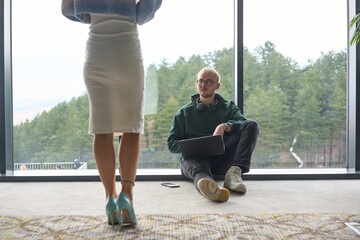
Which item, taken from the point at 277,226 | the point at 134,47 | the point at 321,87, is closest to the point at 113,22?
the point at 134,47

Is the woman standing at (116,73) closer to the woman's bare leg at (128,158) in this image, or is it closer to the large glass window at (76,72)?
the woman's bare leg at (128,158)

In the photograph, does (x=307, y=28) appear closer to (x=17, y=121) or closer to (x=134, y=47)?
(x=134, y=47)

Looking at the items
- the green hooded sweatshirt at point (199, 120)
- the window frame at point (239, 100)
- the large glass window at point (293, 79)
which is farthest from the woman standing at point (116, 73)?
the large glass window at point (293, 79)

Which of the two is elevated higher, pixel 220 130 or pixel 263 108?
pixel 263 108

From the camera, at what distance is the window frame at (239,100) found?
2.93m

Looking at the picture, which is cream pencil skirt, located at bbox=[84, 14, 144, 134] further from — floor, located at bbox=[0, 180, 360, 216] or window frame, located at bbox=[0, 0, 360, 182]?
window frame, located at bbox=[0, 0, 360, 182]

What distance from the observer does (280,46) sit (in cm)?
315

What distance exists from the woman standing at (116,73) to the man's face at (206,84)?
1100mm

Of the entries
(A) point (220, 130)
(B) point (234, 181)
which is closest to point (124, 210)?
(B) point (234, 181)

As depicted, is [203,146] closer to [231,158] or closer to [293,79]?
[231,158]

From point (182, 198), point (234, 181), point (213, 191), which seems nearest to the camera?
point (213, 191)

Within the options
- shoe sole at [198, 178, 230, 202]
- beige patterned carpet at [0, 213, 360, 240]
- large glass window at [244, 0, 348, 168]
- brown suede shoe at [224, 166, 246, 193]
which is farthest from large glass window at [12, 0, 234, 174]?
beige patterned carpet at [0, 213, 360, 240]

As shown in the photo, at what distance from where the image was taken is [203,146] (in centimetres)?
248

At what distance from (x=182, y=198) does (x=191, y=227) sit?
635 millimetres
